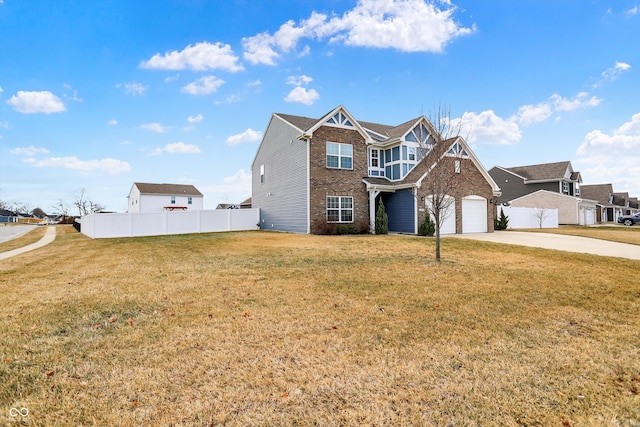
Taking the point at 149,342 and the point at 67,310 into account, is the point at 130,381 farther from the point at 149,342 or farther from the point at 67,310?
the point at 67,310

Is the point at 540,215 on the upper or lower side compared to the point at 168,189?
lower

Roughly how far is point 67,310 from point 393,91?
20.2 metres

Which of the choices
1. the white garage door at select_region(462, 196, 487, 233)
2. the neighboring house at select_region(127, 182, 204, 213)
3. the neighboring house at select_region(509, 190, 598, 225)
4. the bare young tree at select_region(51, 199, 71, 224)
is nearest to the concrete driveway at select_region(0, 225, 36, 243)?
the neighboring house at select_region(127, 182, 204, 213)

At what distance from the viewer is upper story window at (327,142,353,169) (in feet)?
64.8

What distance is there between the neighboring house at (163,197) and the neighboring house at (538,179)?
48690 mm

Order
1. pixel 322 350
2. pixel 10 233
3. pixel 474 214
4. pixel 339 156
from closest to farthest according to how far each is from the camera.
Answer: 1. pixel 322 350
2. pixel 339 156
3. pixel 474 214
4. pixel 10 233

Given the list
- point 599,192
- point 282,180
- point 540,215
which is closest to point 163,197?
point 282,180

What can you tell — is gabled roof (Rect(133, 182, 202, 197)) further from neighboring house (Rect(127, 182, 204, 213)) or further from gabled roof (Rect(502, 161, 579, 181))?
gabled roof (Rect(502, 161, 579, 181))

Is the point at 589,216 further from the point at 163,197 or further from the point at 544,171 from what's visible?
the point at 163,197

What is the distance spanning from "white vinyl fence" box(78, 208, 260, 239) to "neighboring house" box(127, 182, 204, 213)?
26201mm

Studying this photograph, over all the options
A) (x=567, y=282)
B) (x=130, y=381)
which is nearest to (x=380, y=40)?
(x=567, y=282)

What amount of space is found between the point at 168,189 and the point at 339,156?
41.0 meters

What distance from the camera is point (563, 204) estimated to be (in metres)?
37.2

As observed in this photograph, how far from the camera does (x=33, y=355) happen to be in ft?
11.5
